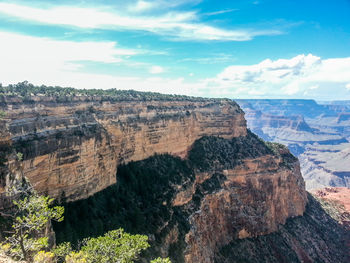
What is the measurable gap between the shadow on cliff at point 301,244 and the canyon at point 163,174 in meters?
0.32

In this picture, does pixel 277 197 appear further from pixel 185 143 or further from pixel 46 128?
pixel 46 128

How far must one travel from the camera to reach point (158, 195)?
180 ft

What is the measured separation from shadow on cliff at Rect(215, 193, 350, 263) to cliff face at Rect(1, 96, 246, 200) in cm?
2746

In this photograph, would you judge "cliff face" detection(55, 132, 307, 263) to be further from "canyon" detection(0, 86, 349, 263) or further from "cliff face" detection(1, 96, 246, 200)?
"cliff face" detection(1, 96, 246, 200)

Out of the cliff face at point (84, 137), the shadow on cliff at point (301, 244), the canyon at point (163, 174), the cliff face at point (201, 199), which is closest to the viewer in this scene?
the cliff face at point (84, 137)

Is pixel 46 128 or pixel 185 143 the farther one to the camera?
pixel 185 143

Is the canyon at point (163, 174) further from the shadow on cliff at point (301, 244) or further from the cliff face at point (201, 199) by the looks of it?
the shadow on cliff at point (301, 244)

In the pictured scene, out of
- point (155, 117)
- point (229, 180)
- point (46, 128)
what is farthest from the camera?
point (229, 180)

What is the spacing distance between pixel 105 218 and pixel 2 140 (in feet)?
70.2

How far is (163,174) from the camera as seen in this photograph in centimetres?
6144

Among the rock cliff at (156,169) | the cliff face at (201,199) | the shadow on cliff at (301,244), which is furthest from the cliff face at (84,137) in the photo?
the shadow on cliff at (301,244)

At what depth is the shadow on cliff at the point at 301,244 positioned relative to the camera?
60406 mm

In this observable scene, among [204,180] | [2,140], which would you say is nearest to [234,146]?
[204,180]

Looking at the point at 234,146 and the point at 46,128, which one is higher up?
the point at 46,128
